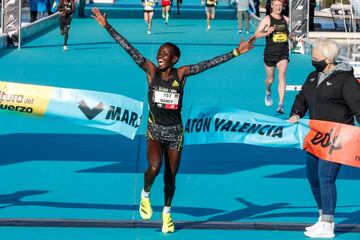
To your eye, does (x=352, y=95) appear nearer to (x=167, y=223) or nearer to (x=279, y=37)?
(x=167, y=223)

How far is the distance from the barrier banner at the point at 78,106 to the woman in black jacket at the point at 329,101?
1800 mm

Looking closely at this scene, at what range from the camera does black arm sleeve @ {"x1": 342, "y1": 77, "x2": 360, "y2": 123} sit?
28.2 feet

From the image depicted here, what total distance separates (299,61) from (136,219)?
63.6ft

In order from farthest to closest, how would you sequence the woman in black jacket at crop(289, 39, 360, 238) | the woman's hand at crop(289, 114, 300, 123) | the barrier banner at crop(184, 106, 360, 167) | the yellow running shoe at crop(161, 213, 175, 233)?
the barrier banner at crop(184, 106, 360, 167)
the woman's hand at crop(289, 114, 300, 123)
the yellow running shoe at crop(161, 213, 175, 233)
the woman in black jacket at crop(289, 39, 360, 238)

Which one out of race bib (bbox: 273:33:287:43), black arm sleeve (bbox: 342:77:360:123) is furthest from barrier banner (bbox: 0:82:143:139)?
race bib (bbox: 273:33:287:43)

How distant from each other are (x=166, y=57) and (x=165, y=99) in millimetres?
385

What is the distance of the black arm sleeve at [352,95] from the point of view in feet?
28.2

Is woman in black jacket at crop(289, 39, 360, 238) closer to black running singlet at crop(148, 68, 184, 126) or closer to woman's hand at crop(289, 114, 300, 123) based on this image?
woman's hand at crop(289, 114, 300, 123)

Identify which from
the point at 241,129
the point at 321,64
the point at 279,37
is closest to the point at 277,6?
the point at 279,37

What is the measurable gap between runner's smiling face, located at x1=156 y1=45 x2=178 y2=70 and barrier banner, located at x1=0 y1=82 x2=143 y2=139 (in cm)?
74

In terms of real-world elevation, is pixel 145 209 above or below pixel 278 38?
below

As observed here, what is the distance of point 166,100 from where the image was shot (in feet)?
29.4

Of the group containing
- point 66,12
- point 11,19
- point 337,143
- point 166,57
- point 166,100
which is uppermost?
point 166,57

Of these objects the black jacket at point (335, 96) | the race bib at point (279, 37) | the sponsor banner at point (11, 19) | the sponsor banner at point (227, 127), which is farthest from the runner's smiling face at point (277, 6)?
the sponsor banner at point (11, 19)
